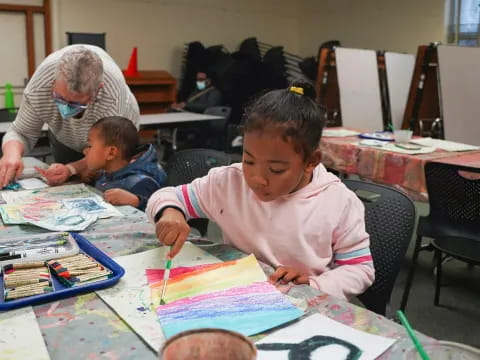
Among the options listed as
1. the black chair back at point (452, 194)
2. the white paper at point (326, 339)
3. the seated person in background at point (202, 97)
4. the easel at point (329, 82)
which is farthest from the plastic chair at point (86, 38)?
the white paper at point (326, 339)

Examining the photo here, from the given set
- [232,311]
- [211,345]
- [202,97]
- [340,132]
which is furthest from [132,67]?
[211,345]

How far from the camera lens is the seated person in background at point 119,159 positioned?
1932mm

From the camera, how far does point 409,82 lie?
5414 mm

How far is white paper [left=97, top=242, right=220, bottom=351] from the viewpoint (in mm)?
844

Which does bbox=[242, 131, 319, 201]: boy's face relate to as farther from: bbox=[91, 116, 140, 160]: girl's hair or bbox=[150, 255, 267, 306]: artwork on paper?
bbox=[91, 116, 140, 160]: girl's hair

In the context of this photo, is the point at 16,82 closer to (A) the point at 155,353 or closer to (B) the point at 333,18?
(B) the point at 333,18

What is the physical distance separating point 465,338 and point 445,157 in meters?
1.07

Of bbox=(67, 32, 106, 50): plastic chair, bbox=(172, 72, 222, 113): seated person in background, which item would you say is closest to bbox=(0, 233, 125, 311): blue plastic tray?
bbox=(172, 72, 222, 113): seated person in background

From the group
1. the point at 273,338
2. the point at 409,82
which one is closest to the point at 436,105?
the point at 409,82

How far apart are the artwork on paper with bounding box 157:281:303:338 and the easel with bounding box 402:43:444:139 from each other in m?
4.13

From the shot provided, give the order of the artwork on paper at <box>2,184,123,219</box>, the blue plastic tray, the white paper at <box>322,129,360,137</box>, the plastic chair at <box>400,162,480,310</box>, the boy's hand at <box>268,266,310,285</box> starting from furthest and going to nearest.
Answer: the white paper at <box>322,129,360,137</box> < the plastic chair at <box>400,162,480,310</box> < the artwork on paper at <box>2,184,123,219</box> < the boy's hand at <box>268,266,310,285</box> < the blue plastic tray

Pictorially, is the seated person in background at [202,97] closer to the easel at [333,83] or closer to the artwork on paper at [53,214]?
the easel at [333,83]

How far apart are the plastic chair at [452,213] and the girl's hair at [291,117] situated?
51.3 inches

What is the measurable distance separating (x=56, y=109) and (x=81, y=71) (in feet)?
1.11
